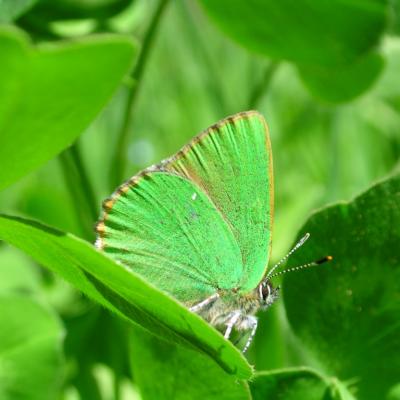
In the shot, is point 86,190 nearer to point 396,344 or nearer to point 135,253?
point 135,253

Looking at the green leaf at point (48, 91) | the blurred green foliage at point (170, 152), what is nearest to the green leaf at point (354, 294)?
the blurred green foliage at point (170, 152)

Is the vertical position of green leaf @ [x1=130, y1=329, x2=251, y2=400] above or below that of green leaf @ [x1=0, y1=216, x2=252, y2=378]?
below

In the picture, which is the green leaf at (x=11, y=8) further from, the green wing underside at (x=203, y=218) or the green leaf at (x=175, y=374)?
the green leaf at (x=175, y=374)

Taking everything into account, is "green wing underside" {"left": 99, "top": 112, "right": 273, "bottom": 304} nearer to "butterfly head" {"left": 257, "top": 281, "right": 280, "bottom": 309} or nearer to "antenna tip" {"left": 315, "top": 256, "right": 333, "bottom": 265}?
"butterfly head" {"left": 257, "top": 281, "right": 280, "bottom": 309}

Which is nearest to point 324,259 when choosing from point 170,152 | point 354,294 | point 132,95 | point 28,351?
point 354,294

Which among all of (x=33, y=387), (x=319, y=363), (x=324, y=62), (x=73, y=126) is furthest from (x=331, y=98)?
(x=73, y=126)

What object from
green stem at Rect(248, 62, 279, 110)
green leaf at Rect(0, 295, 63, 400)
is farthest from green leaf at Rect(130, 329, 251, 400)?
green stem at Rect(248, 62, 279, 110)

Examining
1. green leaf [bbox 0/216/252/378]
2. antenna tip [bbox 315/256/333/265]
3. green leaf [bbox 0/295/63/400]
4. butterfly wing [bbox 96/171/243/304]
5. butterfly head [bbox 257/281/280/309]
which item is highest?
green leaf [bbox 0/216/252/378]
